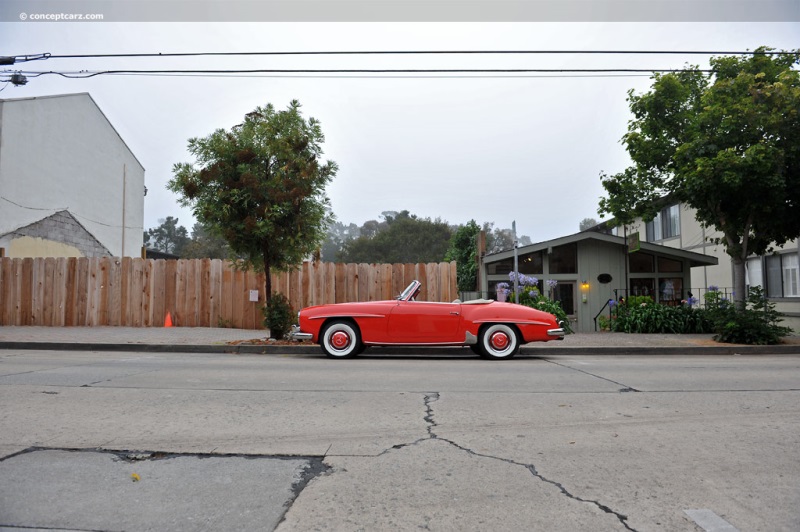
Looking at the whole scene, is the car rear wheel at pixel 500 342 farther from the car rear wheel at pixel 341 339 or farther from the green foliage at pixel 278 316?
the green foliage at pixel 278 316

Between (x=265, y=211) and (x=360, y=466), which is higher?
(x=265, y=211)

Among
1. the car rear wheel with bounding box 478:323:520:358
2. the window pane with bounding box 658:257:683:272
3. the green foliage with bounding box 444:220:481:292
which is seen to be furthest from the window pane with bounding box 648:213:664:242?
the car rear wheel with bounding box 478:323:520:358

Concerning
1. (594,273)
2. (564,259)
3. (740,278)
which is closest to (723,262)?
(594,273)

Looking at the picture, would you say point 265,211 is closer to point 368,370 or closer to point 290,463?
point 368,370

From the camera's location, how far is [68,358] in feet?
32.3

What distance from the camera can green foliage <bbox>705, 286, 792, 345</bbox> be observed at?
1228 cm

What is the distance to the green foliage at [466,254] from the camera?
31716 mm

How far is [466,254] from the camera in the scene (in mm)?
33938

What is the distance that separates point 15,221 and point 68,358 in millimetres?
16117

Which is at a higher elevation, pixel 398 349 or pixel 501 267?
pixel 501 267

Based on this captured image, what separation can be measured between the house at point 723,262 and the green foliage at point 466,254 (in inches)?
306

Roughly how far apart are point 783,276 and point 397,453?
64.8 ft

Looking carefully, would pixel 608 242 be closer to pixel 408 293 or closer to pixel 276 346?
pixel 408 293

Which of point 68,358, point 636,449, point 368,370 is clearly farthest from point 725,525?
point 68,358
